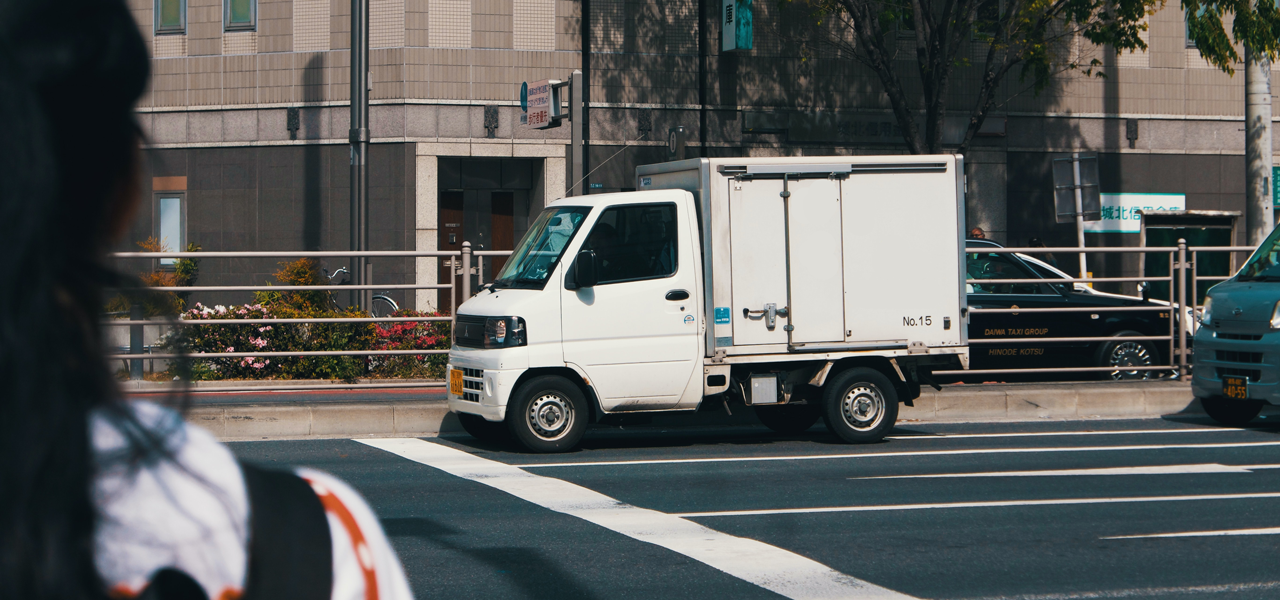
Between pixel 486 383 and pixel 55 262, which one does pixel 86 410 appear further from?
pixel 486 383

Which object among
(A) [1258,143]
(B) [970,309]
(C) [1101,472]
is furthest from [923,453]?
(A) [1258,143]

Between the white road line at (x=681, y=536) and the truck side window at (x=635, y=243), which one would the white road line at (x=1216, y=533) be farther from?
the truck side window at (x=635, y=243)

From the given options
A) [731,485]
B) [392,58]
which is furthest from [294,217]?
[731,485]

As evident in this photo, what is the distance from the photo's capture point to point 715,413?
11.8 meters

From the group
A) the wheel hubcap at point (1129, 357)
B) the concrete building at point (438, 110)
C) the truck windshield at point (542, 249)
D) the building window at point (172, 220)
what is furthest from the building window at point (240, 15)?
the wheel hubcap at point (1129, 357)

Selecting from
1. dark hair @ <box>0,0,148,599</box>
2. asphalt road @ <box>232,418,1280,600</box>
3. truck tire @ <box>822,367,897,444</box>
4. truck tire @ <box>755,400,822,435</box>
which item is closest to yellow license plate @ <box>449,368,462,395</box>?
asphalt road @ <box>232,418,1280,600</box>

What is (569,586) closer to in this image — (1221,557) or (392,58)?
(1221,557)

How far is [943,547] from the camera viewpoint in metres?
6.37

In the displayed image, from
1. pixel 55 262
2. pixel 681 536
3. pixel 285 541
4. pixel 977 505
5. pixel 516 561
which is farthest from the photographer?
pixel 977 505

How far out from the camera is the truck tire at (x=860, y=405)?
10445 mm

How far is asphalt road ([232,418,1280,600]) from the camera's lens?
5.64 metres

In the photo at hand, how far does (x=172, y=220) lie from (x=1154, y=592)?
2110 centimetres

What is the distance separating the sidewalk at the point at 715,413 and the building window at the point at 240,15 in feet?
38.6

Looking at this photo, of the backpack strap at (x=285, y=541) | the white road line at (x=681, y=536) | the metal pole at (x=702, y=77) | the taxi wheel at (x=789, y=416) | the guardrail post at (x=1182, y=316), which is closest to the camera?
the backpack strap at (x=285, y=541)
